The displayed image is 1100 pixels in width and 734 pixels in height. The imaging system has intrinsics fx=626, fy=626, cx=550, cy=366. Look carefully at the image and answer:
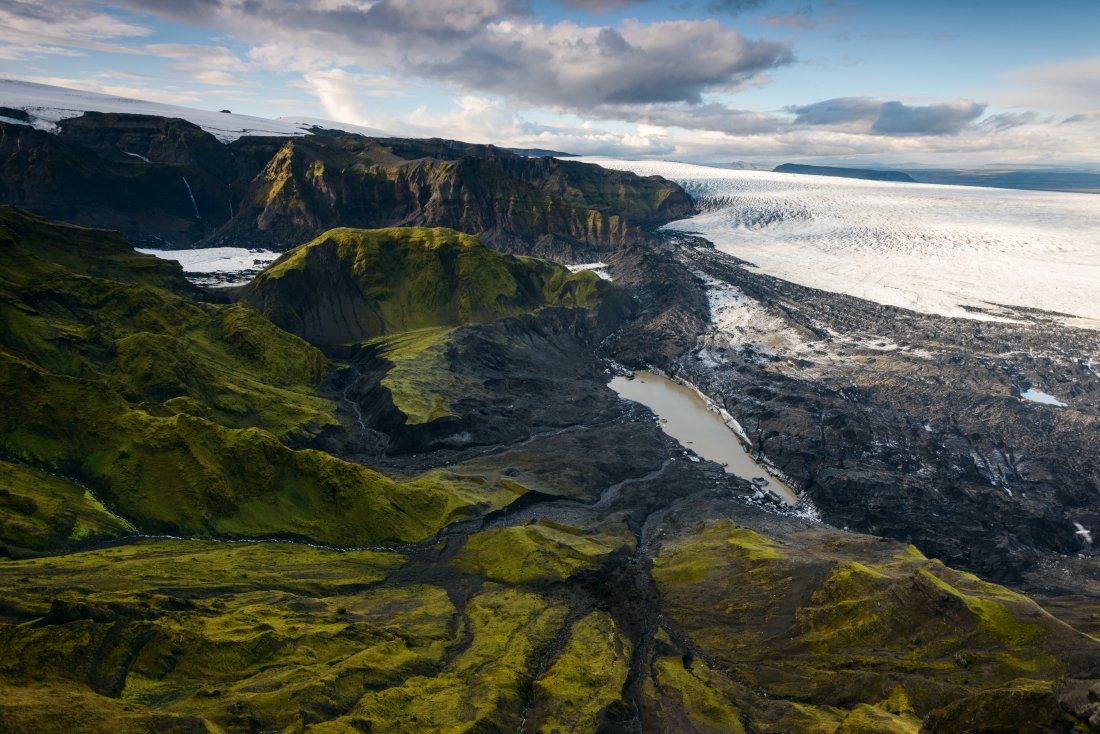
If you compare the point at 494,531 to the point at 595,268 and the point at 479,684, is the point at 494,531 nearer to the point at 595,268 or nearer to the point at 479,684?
the point at 479,684

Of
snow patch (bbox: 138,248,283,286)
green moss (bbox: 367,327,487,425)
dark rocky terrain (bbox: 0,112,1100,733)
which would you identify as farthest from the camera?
snow patch (bbox: 138,248,283,286)

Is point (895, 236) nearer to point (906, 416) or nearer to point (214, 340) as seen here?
point (906, 416)

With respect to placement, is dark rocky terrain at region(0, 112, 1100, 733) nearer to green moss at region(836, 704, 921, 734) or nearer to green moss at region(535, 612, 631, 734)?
green moss at region(535, 612, 631, 734)

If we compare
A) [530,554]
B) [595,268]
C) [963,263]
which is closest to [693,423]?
[530,554]

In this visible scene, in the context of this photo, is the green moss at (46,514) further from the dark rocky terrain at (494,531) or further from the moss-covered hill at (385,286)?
→ the moss-covered hill at (385,286)

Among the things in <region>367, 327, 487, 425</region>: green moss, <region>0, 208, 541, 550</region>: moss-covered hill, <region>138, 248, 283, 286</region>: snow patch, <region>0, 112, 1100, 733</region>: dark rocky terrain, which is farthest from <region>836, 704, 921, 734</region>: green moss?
<region>138, 248, 283, 286</region>: snow patch

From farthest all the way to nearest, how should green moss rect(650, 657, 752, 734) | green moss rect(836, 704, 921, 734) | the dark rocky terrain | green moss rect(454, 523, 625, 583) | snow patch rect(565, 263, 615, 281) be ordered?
1. snow patch rect(565, 263, 615, 281)
2. green moss rect(454, 523, 625, 583)
3. green moss rect(650, 657, 752, 734)
4. the dark rocky terrain
5. green moss rect(836, 704, 921, 734)

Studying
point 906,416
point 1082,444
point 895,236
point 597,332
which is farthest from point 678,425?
point 895,236
